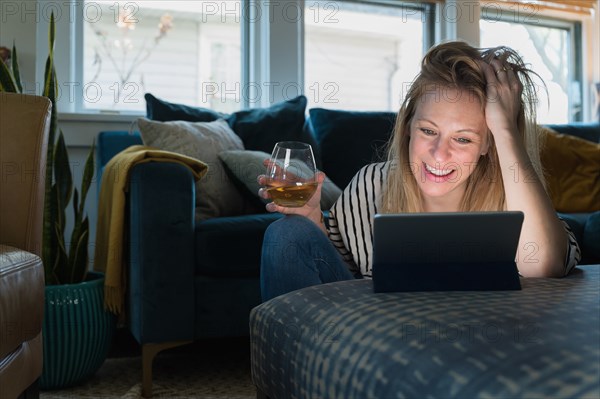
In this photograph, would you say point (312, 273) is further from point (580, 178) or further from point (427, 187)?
point (580, 178)

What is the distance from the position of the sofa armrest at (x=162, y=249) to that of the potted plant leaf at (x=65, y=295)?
0.15 metres

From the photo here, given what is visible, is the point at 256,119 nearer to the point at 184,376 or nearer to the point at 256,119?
the point at 256,119

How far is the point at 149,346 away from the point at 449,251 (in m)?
1.52

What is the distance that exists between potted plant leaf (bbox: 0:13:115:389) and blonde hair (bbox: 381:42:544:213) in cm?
115

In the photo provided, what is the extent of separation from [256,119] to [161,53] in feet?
2.47

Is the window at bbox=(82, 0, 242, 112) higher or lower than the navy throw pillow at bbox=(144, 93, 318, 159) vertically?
higher

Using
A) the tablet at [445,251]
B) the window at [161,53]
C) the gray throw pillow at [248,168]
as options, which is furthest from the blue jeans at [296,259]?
the window at [161,53]

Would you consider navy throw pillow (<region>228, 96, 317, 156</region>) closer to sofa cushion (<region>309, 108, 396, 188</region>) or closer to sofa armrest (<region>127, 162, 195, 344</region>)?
sofa cushion (<region>309, 108, 396, 188</region>)

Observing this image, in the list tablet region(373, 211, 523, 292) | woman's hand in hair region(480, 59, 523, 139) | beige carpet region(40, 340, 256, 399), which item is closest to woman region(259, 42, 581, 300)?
Answer: woman's hand in hair region(480, 59, 523, 139)

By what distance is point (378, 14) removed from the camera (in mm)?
3869

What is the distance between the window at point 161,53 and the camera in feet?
10.7

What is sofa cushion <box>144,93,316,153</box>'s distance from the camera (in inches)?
112

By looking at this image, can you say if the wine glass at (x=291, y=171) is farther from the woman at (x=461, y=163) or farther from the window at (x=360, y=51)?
the window at (x=360, y=51)

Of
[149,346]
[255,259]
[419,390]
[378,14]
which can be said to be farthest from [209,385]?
[378,14]
